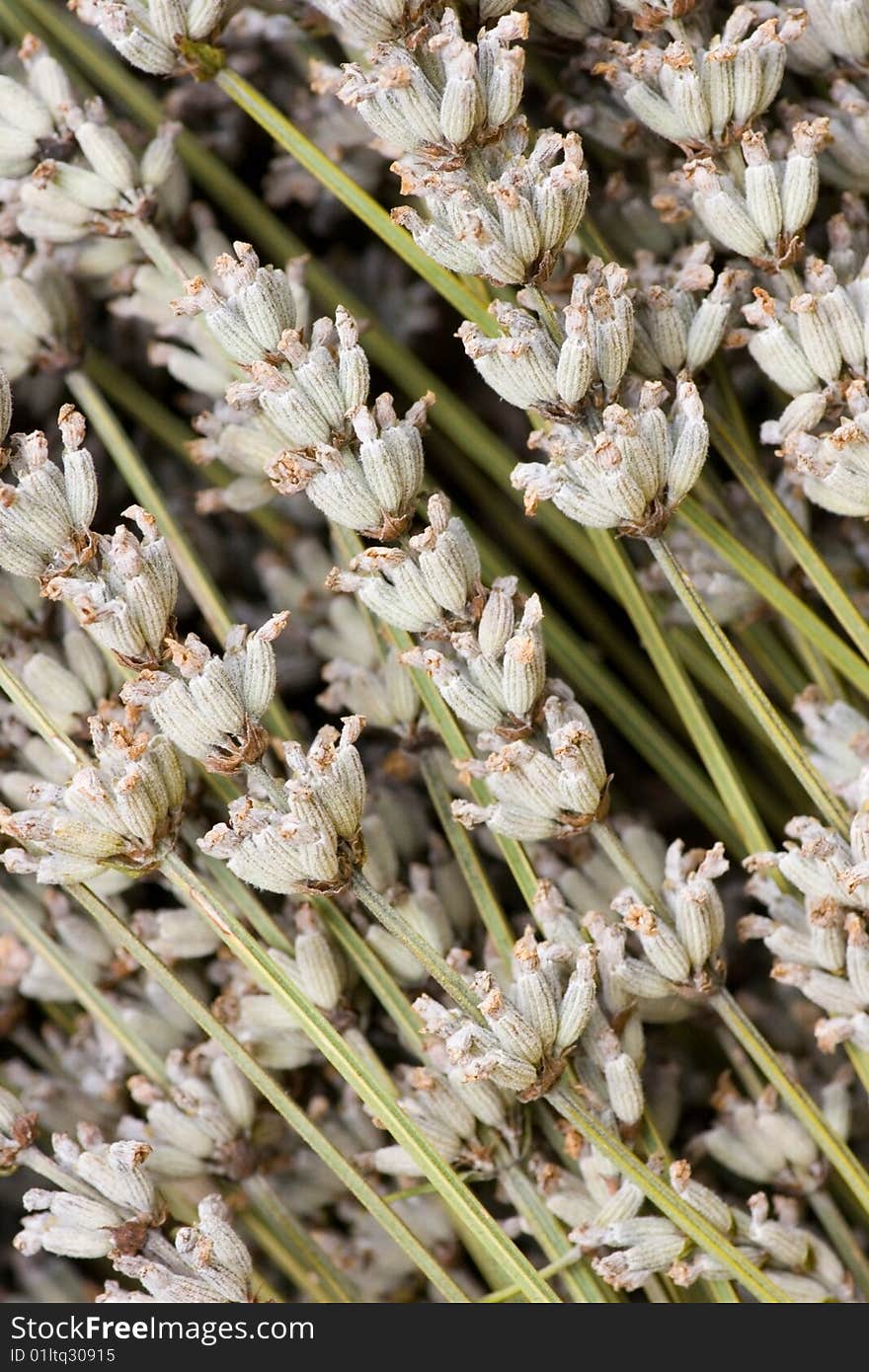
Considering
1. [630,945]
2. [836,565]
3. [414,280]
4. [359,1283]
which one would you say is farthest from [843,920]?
[414,280]

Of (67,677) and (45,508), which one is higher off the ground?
(45,508)

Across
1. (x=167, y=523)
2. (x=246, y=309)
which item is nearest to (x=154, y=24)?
(x=246, y=309)

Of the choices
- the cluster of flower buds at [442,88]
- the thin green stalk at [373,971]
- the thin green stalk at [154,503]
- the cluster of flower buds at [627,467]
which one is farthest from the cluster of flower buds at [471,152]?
the thin green stalk at [373,971]

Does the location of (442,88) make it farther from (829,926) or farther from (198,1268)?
(198,1268)

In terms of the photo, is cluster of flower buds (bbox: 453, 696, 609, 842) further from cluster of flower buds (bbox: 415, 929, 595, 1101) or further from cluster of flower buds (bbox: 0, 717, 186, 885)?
cluster of flower buds (bbox: 0, 717, 186, 885)

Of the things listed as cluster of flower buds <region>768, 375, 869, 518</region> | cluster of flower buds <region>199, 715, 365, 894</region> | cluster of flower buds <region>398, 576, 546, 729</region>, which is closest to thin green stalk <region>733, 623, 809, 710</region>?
cluster of flower buds <region>768, 375, 869, 518</region>

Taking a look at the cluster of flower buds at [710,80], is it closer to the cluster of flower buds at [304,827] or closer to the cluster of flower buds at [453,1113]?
the cluster of flower buds at [304,827]
